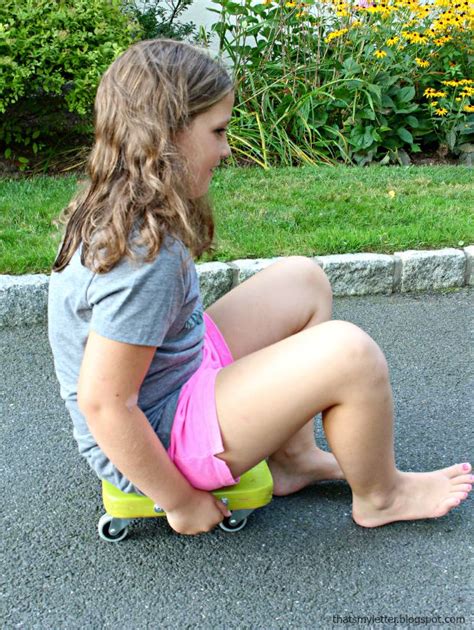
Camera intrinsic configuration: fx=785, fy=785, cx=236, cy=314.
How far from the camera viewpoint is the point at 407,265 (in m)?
3.61

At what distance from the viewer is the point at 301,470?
2.13 metres

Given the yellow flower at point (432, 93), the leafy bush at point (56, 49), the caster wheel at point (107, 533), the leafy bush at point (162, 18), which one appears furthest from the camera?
the leafy bush at point (162, 18)

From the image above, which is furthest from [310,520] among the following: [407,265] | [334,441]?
[407,265]

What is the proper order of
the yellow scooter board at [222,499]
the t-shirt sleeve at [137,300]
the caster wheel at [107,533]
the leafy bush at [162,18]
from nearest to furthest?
the t-shirt sleeve at [137,300], the yellow scooter board at [222,499], the caster wheel at [107,533], the leafy bush at [162,18]

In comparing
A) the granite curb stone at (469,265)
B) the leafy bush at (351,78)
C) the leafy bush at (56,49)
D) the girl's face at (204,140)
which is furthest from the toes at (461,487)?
the leafy bush at (351,78)

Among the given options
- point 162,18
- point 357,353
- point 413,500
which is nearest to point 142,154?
point 357,353

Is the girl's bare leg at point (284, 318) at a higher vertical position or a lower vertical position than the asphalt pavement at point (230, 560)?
higher

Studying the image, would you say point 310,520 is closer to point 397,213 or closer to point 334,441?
point 334,441

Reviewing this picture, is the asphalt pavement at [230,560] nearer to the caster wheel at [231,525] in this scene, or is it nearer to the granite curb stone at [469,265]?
the caster wheel at [231,525]

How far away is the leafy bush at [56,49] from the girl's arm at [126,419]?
3.31 metres

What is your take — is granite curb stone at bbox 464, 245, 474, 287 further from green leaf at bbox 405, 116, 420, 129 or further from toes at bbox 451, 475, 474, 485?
green leaf at bbox 405, 116, 420, 129

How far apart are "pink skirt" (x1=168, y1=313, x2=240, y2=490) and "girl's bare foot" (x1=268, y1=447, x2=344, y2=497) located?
15.4 inches

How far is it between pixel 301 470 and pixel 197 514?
47 cm

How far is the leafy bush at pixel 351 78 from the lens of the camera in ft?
18.5
